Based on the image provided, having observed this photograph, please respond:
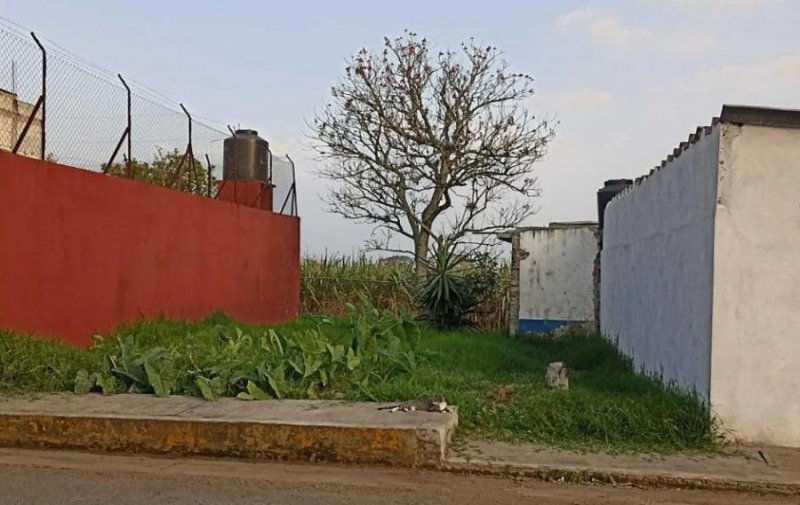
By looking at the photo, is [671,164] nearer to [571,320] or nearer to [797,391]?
[797,391]

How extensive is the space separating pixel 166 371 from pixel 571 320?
1068cm

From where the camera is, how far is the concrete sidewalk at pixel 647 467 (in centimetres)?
561

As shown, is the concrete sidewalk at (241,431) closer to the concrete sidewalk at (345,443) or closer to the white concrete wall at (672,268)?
the concrete sidewalk at (345,443)

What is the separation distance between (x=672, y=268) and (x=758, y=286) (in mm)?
1549

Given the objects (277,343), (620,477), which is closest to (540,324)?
(277,343)

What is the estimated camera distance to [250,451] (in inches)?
250

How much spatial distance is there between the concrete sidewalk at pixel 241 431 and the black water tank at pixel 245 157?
9722 mm

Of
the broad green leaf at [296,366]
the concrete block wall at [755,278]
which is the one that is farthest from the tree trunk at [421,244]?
the concrete block wall at [755,278]

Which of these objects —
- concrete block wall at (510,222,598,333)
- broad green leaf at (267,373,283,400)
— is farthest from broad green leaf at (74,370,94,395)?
concrete block wall at (510,222,598,333)

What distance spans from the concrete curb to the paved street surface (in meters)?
0.07

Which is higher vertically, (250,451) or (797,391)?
(797,391)

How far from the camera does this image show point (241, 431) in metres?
6.38

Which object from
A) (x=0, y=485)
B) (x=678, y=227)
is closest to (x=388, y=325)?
(x=678, y=227)

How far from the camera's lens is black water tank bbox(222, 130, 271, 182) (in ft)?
53.3
